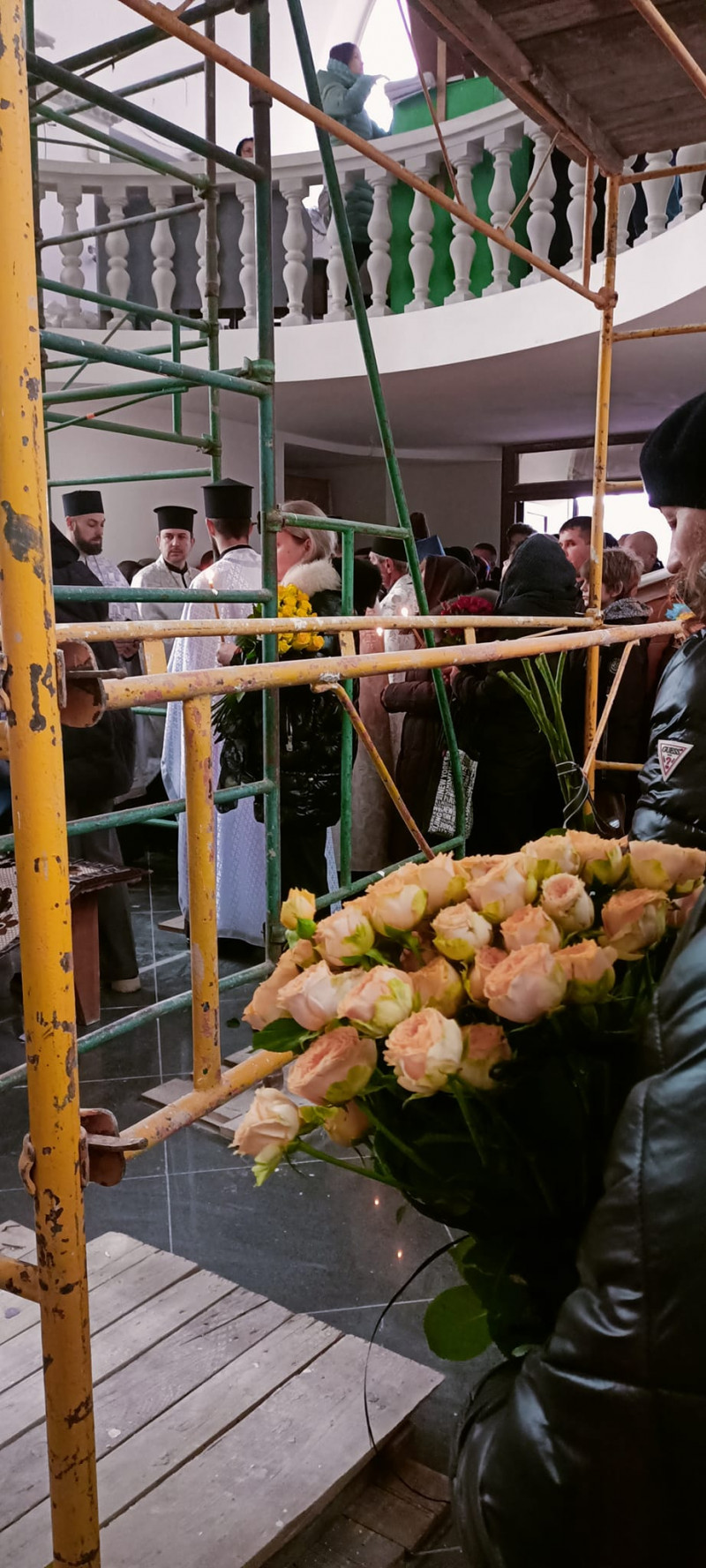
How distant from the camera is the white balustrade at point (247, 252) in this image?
7320mm

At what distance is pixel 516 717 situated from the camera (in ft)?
12.4

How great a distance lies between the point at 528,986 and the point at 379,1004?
0.10m

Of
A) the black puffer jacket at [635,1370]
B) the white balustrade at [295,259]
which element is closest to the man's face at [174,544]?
the white balustrade at [295,259]

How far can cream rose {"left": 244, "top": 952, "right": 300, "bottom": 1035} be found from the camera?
33.3 inches

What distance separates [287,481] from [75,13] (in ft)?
14.0

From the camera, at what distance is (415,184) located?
2.09 metres

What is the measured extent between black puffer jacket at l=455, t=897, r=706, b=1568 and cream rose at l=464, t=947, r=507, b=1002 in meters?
0.14

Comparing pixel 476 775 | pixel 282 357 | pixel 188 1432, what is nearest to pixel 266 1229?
pixel 188 1432

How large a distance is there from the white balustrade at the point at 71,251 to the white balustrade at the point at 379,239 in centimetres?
199

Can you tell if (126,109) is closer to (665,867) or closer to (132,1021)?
(132,1021)

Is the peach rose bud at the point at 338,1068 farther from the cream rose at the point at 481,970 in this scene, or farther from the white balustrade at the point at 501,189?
the white balustrade at the point at 501,189

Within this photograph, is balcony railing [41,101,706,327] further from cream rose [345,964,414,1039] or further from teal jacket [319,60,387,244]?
cream rose [345,964,414,1039]

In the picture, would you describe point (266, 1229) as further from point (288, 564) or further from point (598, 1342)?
point (288, 564)

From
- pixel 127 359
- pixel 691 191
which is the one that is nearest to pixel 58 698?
pixel 127 359
